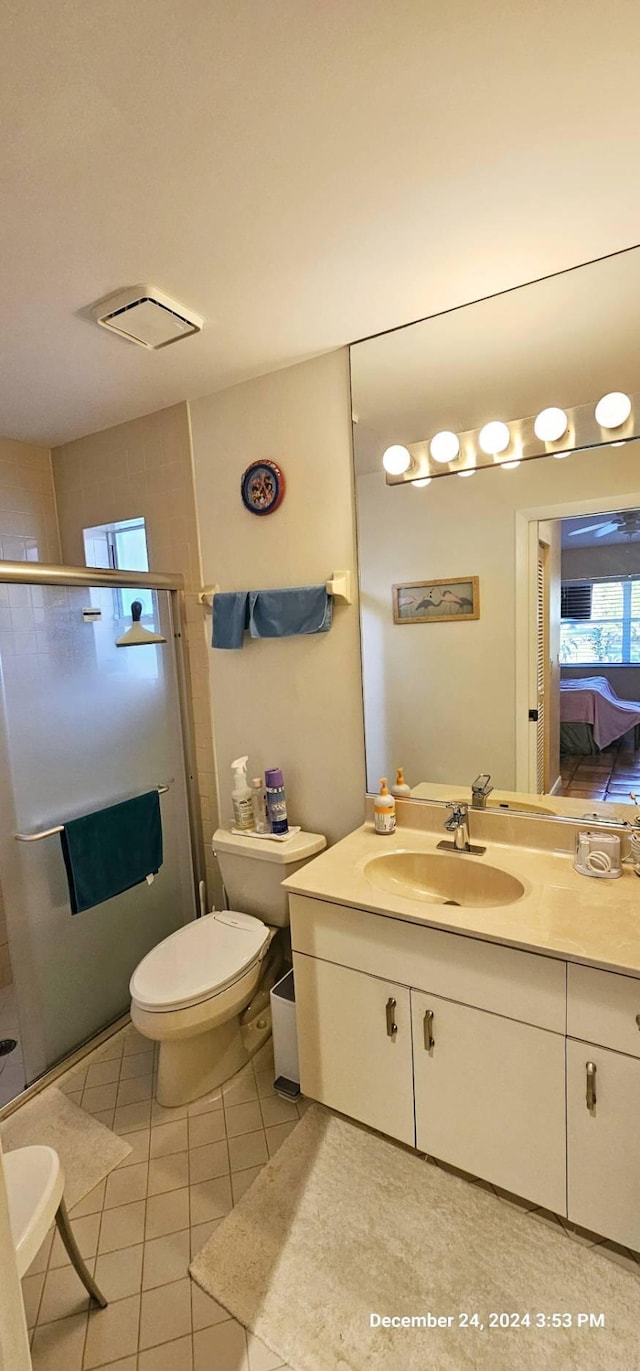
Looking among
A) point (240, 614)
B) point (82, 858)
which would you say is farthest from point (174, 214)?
point (82, 858)

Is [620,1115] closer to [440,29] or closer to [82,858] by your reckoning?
[82,858]

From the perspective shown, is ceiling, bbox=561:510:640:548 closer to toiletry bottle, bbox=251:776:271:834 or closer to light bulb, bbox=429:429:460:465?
light bulb, bbox=429:429:460:465

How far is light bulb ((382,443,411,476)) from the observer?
174cm

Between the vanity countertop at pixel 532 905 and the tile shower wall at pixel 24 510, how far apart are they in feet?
5.30

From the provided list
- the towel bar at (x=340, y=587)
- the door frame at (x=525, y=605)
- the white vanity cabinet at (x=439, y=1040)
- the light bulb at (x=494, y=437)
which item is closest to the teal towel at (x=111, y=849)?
the white vanity cabinet at (x=439, y=1040)

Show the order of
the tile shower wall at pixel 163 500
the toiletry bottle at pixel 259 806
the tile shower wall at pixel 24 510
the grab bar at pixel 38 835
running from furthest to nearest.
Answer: the tile shower wall at pixel 24 510 < the tile shower wall at pixel 163 500 < the toiletry bottle at pixel 259 806 < the grab bar at pixel 38 835

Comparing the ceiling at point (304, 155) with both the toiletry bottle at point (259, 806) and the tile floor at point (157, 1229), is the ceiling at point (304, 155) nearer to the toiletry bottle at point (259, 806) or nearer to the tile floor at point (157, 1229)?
the toiletry bottle at point (259, 806)

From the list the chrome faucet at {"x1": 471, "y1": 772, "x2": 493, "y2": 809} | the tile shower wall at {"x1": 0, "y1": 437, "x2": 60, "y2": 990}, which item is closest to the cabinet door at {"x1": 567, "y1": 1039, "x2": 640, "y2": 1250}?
the chrome faucet at {"x1": 471, "y1": 772, "x2": 493, "y2": 809}

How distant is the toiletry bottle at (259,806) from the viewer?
6.52ft

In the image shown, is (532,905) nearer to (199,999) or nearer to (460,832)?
(460,832)

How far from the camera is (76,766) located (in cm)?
193

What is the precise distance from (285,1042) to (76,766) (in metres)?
1.12

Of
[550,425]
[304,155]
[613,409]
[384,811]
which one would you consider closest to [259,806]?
[384,811]

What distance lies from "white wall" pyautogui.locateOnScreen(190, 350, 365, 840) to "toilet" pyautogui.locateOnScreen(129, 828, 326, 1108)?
24 centimetres
